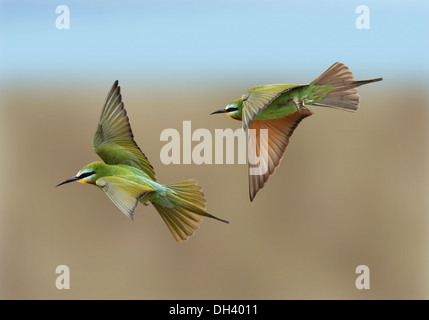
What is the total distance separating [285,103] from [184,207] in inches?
12.3

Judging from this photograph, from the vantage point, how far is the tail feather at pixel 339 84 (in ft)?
3.94

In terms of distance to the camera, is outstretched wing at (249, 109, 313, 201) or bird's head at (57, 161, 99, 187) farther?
outstretched wing at (249, 109, 313, 201)

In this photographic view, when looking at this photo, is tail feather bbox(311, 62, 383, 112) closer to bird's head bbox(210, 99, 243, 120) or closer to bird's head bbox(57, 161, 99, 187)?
bird's head bbox(210, 99, 243, 120)

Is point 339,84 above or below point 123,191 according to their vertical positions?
above

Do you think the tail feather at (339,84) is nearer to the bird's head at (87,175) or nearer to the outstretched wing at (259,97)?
the outstretched wing at (259,97)

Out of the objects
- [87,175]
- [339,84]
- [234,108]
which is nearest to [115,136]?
[87,175]

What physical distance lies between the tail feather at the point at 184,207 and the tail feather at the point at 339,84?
1.02 feet

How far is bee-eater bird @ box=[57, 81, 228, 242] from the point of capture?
111cm

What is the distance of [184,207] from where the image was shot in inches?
46.9

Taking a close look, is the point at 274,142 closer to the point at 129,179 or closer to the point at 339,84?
the point at 339,84

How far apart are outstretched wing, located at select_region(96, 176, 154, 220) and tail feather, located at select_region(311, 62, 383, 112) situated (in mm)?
414

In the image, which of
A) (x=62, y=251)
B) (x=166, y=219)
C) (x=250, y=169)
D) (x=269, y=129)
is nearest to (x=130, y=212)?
(x=166, y=219)

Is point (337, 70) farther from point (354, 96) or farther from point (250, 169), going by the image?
point (250, 169)

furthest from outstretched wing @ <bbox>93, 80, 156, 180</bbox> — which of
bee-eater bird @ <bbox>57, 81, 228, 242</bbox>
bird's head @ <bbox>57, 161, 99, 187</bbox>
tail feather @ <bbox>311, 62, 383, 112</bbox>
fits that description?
tail feather @ <bbox>311, 62, 383, 112</bbox>
